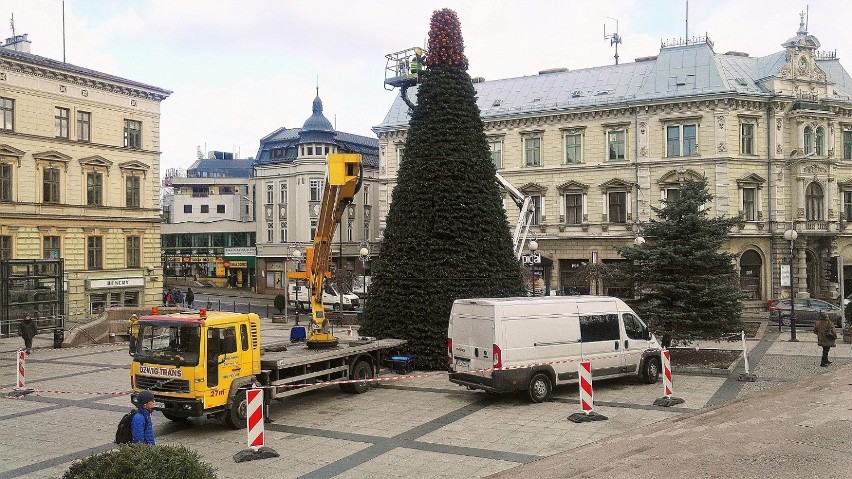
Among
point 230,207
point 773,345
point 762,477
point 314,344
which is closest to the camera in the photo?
point 762,477

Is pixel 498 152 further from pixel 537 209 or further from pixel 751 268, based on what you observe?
pixel 751 268

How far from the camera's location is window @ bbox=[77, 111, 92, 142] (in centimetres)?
4172

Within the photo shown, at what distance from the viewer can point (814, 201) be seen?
47.5m

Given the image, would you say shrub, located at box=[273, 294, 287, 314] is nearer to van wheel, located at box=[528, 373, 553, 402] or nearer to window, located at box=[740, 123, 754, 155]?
window, located at box=[740, 123, 754, 155]

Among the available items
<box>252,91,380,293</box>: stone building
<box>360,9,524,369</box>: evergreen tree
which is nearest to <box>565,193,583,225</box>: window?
<box>252,91,380,293</box>: stone building

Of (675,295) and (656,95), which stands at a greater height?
(656,95)

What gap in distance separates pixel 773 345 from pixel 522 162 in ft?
86.6

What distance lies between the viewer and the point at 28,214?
39.1 metres

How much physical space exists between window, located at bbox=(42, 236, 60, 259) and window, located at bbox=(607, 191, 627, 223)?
32.7 metres

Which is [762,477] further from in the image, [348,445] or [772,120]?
[772,120]

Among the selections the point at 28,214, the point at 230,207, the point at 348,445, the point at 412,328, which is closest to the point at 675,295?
the point at 412,328

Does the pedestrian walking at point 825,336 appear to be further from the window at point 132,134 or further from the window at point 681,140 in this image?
the window at point 132,134

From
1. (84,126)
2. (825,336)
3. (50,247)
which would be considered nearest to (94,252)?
(50,247)

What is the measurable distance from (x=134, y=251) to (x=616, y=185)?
1177 inches
